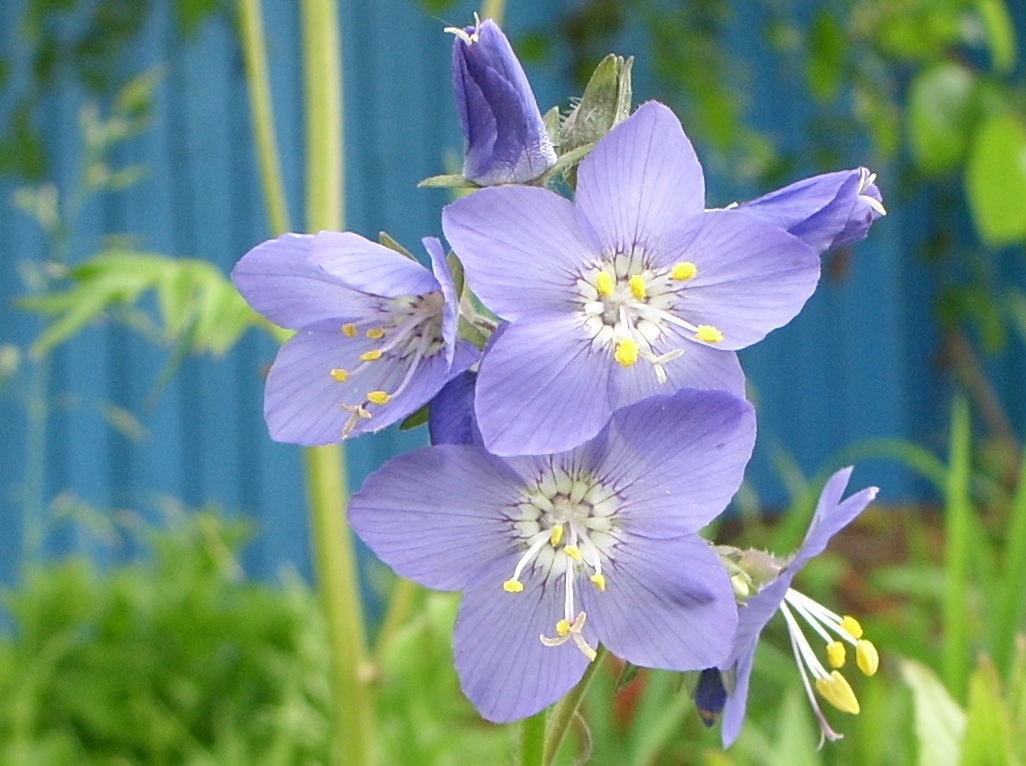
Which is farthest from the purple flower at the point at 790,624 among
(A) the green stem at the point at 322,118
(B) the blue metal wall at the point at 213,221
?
(B) the blue metal wall at the point at 213,221

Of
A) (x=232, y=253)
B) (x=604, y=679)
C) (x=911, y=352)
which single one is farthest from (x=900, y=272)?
(x=604, y=679)

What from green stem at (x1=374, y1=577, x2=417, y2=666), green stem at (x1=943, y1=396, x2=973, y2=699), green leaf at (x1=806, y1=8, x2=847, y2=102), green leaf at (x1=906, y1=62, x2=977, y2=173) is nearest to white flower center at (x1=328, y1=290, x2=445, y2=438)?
green stem at (x1=374, y1=577, x2=417, y2=666)

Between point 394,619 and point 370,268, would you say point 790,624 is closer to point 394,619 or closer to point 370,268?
point 370,268

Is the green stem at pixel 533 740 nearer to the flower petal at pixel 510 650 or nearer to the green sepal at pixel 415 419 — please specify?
the flower petal at pixel 510 650

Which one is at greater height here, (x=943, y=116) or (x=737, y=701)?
(x=943, y=116)

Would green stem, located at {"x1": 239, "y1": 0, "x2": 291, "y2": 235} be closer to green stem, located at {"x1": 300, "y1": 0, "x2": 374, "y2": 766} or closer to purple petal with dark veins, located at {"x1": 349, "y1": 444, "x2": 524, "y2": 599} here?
green stem, located at {"x1": 300, "y1": 0, "x2": 374, "y2": 766}

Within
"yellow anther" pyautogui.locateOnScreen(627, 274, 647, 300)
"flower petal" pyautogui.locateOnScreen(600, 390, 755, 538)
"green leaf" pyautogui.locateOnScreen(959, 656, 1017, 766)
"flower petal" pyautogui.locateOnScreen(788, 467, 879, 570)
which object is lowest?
"green leaf" pyautogui.locateOnScreen(959, 656, 1017, 766)

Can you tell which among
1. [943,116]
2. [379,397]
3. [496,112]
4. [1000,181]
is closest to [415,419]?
[379,397]
